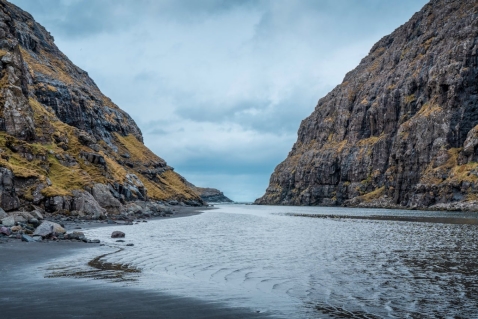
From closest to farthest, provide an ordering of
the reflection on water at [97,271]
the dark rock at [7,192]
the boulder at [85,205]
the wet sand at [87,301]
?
the wet sand at [87,301], the reflection on water at [97,271], the dark rock at [7,192], the boulder at [85,205]

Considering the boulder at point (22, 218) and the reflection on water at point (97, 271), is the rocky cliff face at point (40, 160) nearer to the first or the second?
the boulder at point (22, 218)

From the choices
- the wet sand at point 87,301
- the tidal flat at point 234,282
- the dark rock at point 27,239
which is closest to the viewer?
the wet sand at point 87,301

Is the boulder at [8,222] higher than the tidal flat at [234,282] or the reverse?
higher

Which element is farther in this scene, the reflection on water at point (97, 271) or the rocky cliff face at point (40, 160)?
the rocky cliff face at point (40, 160)

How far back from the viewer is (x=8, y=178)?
52844 millimetres

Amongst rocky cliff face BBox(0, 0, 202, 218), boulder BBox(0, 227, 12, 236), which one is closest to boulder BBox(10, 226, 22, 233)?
boulder BBox(0, 227, 12, 236)

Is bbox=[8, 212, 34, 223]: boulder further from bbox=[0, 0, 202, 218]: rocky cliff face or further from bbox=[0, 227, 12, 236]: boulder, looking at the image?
bbox=[0, 0, 202, 218]: rocky cliff face

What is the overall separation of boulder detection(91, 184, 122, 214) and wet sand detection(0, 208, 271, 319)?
196ft

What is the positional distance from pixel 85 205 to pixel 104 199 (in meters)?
11.7

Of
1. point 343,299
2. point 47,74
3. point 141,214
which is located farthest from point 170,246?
point 47,74

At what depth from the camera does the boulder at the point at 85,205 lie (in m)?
64.6

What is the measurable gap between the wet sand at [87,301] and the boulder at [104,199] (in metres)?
59.8

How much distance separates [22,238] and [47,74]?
6146 inches

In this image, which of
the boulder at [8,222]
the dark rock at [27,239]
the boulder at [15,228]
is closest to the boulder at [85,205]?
the boulder at [8,222]
